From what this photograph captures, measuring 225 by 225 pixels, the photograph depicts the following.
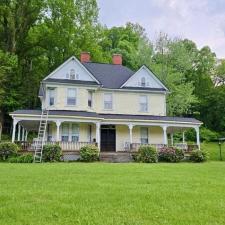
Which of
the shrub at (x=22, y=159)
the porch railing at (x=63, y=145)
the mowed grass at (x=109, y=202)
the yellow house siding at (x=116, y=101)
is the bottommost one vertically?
the mowed grass at (x=109, y=202)

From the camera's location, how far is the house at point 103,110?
2691cm

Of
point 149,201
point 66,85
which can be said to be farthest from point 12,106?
point 149,201

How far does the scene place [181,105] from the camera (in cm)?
4266

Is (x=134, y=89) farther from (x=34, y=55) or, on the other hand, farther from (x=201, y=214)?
(x=201, y=214)

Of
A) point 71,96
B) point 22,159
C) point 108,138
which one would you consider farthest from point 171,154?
point 22,159

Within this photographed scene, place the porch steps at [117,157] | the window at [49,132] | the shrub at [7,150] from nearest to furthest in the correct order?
the shrub at [7,150] < the porch steps at [117,157] < the window at [49,132]

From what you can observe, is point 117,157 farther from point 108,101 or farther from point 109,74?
point 109,74

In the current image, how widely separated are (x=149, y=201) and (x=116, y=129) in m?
21.8

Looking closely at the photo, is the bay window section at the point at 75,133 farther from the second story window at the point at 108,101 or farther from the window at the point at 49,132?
the second story window at the point at 108,101

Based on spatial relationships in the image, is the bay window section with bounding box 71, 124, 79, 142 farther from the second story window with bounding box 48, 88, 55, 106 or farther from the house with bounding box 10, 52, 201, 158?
the second story window with bounding box 48, 88, 55, 106

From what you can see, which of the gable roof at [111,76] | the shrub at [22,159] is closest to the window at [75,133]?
the gable roof at [111,76]

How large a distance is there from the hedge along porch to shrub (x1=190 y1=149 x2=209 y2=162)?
2174 millimetres

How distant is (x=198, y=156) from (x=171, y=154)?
2149 millimetres

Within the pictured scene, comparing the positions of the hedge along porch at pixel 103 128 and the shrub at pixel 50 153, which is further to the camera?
the hedge along porch at pixel 103 128
